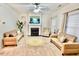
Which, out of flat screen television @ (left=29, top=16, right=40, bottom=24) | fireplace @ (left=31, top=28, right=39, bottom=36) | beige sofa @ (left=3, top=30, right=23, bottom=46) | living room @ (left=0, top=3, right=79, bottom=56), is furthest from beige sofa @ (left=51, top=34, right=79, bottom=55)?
beige sofa @ (left=3, top=30, right=23, bottom=46)

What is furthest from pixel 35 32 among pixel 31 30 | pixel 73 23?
pixel 73 23

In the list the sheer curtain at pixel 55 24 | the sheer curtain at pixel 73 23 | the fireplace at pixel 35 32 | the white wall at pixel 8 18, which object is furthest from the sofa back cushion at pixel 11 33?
the sheer curtain at pixel 73 23

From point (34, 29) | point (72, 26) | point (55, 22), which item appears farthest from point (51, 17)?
point (72, 26)

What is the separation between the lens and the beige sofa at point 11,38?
234 cm

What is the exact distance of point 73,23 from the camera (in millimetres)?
3059

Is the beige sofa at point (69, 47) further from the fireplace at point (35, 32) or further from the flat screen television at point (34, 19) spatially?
the flat screen television at point (34, 19)

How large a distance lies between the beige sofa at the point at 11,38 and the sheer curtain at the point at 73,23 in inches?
49.9

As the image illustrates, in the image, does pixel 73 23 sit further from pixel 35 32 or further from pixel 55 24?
pixel 35 32

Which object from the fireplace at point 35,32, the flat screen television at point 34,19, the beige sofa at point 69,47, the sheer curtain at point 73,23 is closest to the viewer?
the beige sofa at point 69,47

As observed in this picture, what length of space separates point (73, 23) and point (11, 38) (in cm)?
167

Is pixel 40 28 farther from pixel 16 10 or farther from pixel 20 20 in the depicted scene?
pixel 16 10

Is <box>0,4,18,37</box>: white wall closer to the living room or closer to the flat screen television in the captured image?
the living room

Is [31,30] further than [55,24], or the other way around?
[31,30]

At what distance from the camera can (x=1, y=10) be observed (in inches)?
90.2
